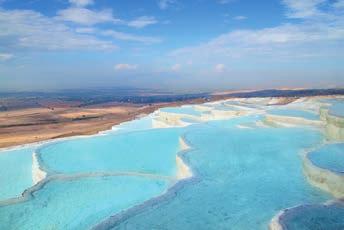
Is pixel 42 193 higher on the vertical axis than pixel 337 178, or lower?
lower

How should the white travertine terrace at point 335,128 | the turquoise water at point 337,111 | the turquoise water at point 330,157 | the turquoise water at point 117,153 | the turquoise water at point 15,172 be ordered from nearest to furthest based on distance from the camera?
the turquoise water at point 330,157 → the turquoise water at point 15,172 → the turquoise water at point 117,153 → the white travertine terrace at point 335,128 → the turquoise water at point 337,111

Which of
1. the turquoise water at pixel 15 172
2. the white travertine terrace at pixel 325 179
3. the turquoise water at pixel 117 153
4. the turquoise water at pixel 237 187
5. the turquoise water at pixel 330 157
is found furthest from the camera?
the turquoise water at pixel 117 153

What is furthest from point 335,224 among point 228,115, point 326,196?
point 228,115

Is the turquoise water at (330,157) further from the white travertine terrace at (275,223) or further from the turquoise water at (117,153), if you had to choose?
the turquoise water at (117,153)

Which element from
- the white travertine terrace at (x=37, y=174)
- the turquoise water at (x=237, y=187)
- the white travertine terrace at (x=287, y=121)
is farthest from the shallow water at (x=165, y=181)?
the white travertine terrace at (x=287, y=121)

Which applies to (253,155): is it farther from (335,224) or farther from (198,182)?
(335,224)

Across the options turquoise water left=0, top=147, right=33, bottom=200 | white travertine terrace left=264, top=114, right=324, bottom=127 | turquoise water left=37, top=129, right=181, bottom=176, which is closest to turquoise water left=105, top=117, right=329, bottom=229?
turquoise water left=37, top=129, right=181, bottom=176
